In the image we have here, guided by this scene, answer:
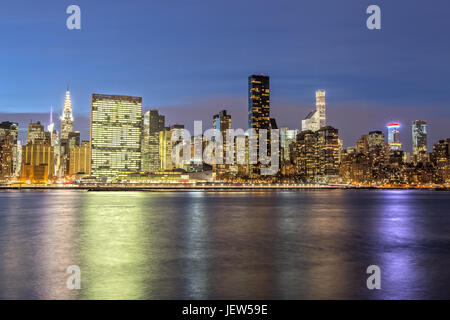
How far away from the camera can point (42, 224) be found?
52.3m

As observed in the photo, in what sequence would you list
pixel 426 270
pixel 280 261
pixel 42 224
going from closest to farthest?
pixel 426 270, pixel 280 261, pixel 42 224

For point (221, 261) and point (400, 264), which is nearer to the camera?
point (400, 264)

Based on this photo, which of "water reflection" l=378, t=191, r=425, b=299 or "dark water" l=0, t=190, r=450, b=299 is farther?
"water reflection" l=378, t=191, r=425, b=299

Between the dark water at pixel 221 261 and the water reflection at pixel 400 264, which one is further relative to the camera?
the water reflection at pixel 400 264

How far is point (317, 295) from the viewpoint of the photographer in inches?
733

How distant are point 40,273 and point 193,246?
1397 centimetres

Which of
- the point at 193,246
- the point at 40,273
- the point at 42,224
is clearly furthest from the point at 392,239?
the point at 42,224

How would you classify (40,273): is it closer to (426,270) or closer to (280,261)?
(280,261)
